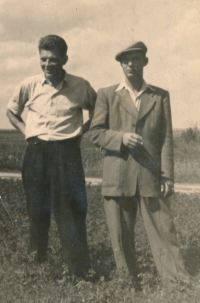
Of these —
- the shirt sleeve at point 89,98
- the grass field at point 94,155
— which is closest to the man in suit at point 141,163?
the shirt sleeve at point 89,98

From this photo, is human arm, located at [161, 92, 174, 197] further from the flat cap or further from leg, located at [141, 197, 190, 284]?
the flat cap

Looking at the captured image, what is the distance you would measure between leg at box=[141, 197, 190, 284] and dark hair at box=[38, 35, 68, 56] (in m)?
1.49

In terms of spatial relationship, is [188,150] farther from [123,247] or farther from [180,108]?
[123,247]

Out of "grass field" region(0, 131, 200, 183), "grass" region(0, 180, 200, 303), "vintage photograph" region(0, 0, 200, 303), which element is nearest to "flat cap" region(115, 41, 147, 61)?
"vintage photograph" region(0, 0, 200, 303)

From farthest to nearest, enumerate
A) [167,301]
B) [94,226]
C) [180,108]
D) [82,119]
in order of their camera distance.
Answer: [94,226] → [180,108] → [82,119] → [167,301]

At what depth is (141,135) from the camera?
3654 mm

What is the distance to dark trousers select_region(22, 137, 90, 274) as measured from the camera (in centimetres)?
379

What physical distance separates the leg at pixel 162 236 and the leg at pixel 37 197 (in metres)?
0.90

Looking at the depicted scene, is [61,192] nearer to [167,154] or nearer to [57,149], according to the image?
[57,149]

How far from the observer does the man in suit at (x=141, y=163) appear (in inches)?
144

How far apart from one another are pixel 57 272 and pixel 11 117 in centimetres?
152

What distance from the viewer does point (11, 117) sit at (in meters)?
4.09

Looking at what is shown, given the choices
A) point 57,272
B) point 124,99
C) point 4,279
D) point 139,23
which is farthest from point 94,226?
point 139,23

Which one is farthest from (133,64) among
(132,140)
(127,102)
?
(132,140)
